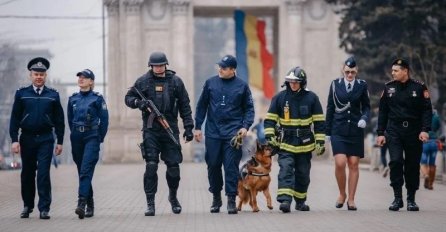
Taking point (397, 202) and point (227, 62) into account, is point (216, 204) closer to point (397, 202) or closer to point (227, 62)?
point (227, 62)

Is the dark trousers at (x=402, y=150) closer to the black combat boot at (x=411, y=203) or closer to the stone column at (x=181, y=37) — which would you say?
the black combat boot at (x=411, y=203)

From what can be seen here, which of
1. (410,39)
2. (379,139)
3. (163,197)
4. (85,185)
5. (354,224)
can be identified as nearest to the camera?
(354,224)

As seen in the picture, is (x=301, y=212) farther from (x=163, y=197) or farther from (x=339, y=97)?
(x=163, y=197)

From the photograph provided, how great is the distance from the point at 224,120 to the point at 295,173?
1149 mm

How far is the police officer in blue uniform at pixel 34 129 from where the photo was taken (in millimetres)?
16359

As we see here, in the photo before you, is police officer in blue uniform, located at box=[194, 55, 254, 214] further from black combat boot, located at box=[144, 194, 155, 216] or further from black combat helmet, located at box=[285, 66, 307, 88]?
black combat boot, located at box=[144, 194, 155, 216]

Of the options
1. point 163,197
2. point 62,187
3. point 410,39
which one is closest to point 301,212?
point 163,197

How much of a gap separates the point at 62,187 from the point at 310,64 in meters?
29.5

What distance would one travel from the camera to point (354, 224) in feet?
47.9

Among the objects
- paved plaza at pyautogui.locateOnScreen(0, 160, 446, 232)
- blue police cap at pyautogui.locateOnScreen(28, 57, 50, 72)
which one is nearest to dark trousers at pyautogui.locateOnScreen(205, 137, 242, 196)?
paved plaza at pyautogui.locateOnScreen(0, 160, 446, 232)

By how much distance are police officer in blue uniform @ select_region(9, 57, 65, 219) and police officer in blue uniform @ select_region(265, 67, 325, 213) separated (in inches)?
108

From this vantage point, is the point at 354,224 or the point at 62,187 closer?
the point at 354,224

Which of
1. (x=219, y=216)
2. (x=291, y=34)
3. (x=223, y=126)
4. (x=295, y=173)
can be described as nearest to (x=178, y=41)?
(x=291, y=34)

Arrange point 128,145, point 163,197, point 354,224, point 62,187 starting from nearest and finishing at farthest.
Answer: point 354,224 → point 163,197 → point 62,187 → point 128,145
